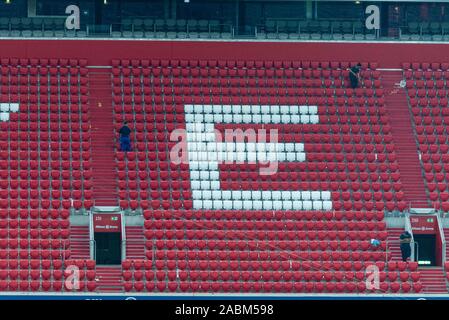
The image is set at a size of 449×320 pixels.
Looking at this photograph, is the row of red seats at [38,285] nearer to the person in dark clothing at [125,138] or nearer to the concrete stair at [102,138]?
the concrete stair at [102,138]

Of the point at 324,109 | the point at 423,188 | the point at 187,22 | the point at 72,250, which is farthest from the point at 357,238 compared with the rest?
the point at 187,22

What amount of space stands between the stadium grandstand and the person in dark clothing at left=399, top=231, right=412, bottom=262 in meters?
0.28

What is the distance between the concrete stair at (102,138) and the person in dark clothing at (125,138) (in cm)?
43

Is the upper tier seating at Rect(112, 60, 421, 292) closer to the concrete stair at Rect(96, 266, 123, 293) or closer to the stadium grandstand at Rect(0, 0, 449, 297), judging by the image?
the stadium grandstand at Rect(0, 0, 449, 297)

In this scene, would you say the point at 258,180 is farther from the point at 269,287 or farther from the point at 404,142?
the point at 404,142

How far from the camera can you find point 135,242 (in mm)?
28938

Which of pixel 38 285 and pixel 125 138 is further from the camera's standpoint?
pixel 125 138

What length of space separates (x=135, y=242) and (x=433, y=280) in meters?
7.95

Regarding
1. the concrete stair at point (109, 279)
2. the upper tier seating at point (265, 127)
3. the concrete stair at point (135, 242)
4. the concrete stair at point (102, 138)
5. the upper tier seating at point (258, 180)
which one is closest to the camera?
the concrete stair at point (109, 279)

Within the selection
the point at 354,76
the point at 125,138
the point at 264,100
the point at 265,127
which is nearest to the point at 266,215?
the point at 265,127

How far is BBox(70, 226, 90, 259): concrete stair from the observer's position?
93.5 ft

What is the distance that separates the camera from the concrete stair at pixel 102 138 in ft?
99.3

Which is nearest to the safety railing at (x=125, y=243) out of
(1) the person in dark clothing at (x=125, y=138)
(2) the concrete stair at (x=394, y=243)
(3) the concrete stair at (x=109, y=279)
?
(3) the concrete stair at (x=109, y=279)

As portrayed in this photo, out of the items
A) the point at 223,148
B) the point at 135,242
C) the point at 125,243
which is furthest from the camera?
the point at 223,148
